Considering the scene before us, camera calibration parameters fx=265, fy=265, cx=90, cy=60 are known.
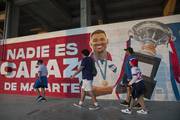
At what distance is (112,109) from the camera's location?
895 cm

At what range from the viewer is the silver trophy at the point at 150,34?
948cm

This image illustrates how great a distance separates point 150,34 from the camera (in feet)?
32.1

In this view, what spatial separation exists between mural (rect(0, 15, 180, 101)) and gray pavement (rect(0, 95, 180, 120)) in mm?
439

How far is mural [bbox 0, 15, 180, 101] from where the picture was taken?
925 cm

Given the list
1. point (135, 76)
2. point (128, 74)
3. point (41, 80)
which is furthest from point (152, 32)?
point (41, 80)

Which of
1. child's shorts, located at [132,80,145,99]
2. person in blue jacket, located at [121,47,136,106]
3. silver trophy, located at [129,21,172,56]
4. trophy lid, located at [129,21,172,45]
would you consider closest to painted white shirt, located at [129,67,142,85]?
child's shorts, located at [132,80,145,99]

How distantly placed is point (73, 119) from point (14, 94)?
4.64 meters

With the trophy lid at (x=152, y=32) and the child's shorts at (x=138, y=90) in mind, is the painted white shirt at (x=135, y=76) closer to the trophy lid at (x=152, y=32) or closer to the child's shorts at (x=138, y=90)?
the child's shorts at (x=138, y=90)

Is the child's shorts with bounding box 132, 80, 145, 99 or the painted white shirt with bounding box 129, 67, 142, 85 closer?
the child's shorts with bounding box 132, 80, 145, 99

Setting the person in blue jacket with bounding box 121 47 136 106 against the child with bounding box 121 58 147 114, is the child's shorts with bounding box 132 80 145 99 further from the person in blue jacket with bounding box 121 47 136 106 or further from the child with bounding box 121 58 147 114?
the person in blue jacket with bounding box 121 47 136 106

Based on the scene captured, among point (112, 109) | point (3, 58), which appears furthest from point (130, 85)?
point (3, 58)

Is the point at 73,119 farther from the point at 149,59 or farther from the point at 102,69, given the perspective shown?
the point at 149,59

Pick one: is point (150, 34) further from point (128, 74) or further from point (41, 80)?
point (41, 80)

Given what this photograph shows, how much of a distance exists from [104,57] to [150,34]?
1.93m
